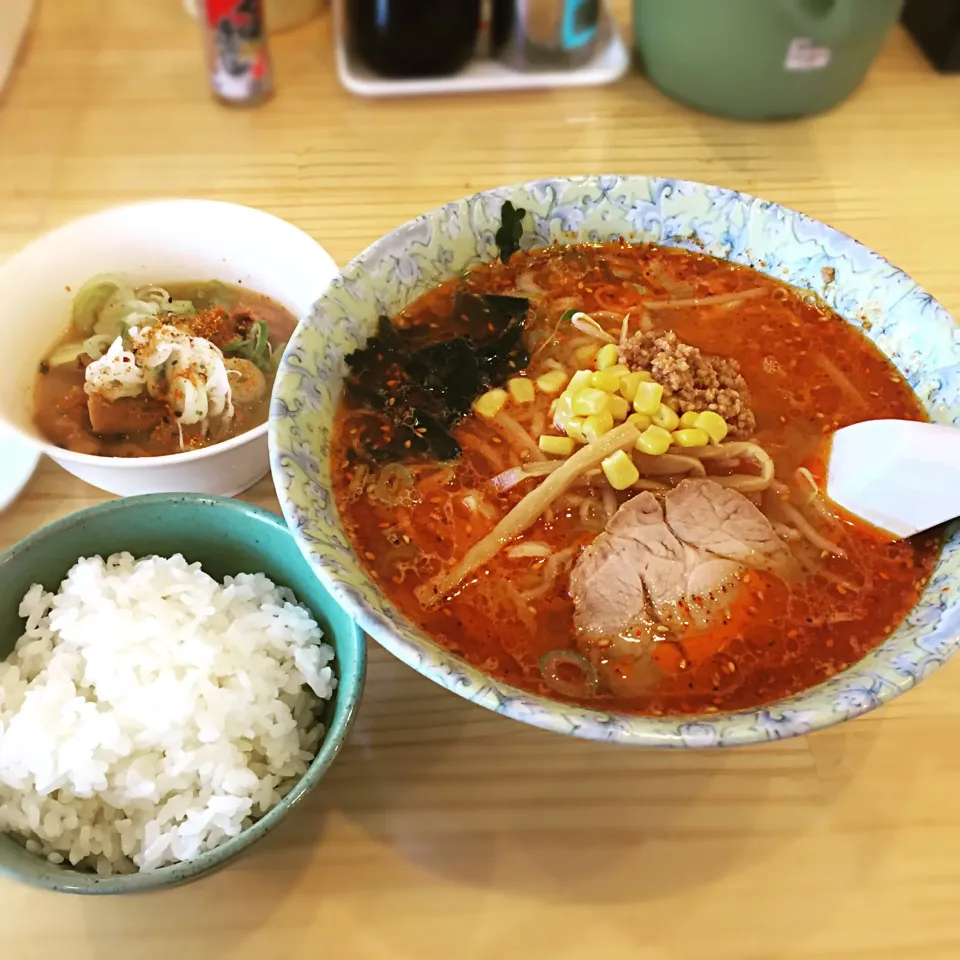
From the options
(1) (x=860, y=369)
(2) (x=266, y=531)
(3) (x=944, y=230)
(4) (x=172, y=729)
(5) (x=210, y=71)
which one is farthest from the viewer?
(5) (x=210, y=71)

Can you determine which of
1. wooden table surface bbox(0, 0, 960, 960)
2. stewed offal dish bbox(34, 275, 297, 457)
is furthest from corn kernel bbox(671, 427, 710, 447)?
stewed offal dish bbox(34, 275, 297, 457)

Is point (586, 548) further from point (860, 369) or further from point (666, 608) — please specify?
point (860, 369)

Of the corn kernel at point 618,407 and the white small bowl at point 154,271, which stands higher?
the corn kernel at point 618,407

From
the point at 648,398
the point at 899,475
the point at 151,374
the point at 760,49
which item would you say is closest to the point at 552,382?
the point at 648,398

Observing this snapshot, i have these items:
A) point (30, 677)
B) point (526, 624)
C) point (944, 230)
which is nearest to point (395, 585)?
point (526, 624)

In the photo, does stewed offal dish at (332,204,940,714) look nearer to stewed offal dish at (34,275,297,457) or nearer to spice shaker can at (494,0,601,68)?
stewed offal dish at (34,275,297,457)

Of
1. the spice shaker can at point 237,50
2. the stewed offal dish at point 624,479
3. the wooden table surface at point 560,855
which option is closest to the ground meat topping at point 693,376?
the stewed offal dish at point 624,479

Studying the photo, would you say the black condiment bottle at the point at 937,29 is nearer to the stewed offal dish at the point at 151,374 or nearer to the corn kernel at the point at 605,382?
the corn kernel at the point at 605,382
